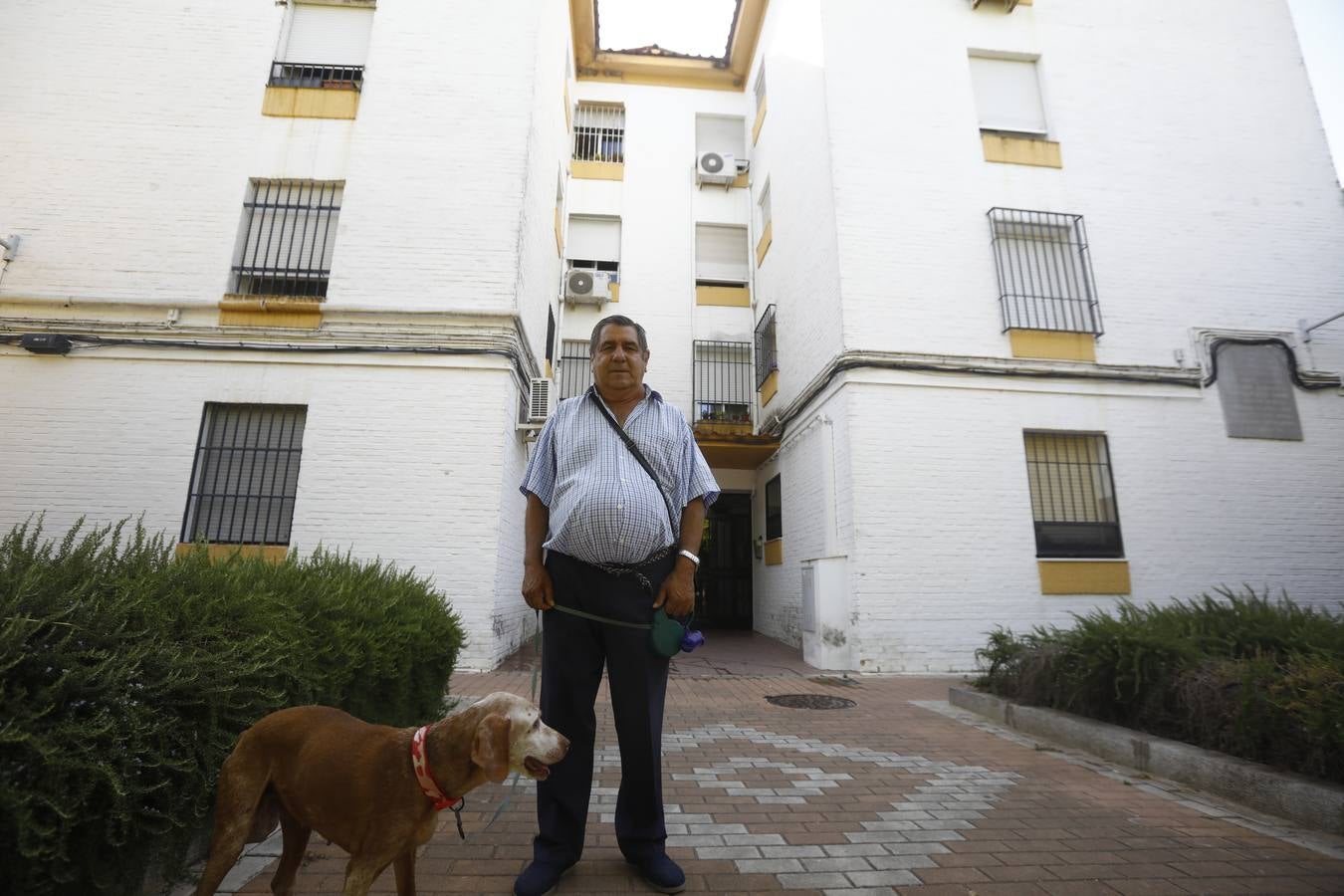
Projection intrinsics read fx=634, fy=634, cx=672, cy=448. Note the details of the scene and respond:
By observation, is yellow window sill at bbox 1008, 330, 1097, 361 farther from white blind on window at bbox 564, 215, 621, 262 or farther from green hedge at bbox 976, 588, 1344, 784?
white blind on window at bbox 564, 215, 621, 262

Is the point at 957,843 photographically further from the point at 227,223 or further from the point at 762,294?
the point at 762,294

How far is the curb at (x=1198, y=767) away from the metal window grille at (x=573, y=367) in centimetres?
1014

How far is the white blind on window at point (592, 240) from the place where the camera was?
14695 millimetres

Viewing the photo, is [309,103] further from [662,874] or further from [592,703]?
[662,874]

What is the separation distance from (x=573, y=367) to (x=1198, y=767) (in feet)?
39.1

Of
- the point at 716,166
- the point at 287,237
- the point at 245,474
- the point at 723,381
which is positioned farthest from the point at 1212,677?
the point at 716,166

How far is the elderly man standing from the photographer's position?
239 centimetres

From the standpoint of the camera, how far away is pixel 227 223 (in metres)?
8.72

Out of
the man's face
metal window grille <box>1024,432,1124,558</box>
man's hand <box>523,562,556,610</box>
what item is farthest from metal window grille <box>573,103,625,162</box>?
man's hand <box>523,562,556,610</box>

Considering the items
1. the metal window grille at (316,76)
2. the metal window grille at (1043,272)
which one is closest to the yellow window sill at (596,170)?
the metal window grille at (316,76)

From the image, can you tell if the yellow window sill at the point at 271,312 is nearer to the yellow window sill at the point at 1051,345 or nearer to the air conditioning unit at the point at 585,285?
the air conditioning unit at the point at 585,285

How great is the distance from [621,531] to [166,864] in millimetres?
1922

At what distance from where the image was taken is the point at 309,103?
30.2 feet

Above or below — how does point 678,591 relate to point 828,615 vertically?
above
